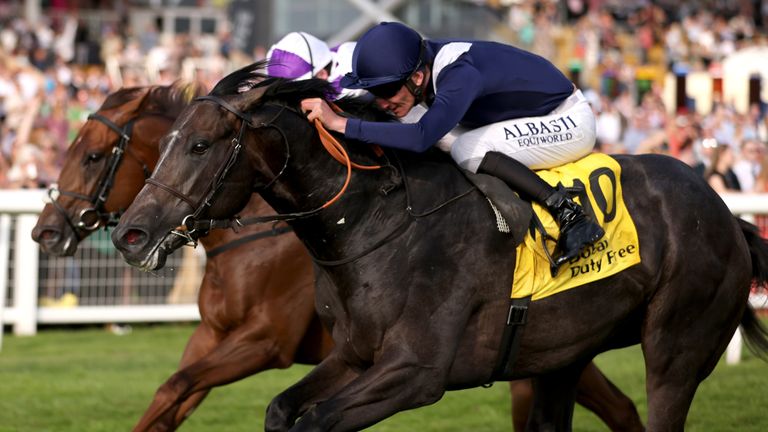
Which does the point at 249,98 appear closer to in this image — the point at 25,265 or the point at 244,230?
the point at 244,230

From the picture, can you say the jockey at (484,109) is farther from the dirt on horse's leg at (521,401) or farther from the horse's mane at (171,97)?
the horse's mane at (171,97)

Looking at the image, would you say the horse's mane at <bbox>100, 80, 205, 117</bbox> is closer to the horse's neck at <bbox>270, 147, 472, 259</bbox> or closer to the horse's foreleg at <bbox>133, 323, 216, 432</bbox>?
the horse's foreleg at <bbox>133, 323, 216, 432</bbox>

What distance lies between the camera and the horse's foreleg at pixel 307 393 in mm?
4504

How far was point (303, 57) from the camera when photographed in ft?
21.3

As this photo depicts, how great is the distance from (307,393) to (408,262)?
61cm

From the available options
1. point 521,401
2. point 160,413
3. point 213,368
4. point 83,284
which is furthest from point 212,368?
point 83,284

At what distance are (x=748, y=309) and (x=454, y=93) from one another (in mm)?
1862

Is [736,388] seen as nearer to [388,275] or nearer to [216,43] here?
[388,275]

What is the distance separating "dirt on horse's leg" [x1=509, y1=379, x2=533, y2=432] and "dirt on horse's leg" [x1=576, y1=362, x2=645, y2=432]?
228 millimetres

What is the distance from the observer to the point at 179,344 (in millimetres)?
10078

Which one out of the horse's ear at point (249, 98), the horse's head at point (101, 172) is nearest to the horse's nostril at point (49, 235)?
the horse's head at point (101, 172)

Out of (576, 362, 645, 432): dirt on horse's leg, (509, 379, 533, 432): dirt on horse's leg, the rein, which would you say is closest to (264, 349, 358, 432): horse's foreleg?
the rein

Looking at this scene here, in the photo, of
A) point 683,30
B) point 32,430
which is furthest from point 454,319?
point 683,30

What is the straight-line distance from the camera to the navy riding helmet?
4609 millimetres
